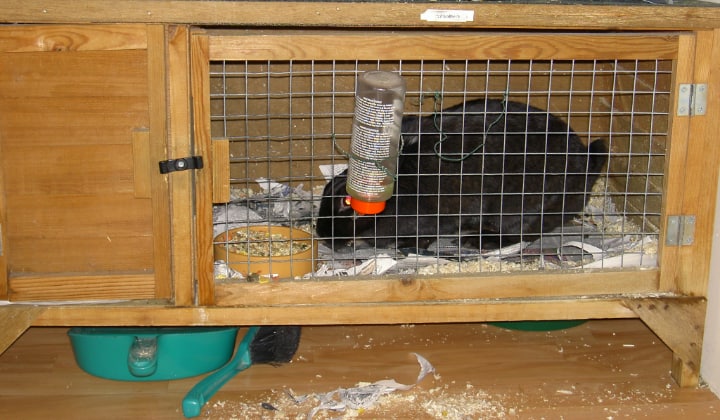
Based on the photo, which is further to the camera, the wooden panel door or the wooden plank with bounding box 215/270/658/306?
the wooden plank with bounding box 215/270/658/306

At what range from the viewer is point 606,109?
2857 mm

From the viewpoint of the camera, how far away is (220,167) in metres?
1.96

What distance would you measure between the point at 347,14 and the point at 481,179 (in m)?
0.69

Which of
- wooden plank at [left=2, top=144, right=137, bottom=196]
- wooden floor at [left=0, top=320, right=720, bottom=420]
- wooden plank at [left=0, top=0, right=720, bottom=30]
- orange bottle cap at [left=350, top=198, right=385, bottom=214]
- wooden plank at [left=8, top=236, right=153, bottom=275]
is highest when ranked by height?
wooden plank at [left=0, top=0, right=720, bottom=30]

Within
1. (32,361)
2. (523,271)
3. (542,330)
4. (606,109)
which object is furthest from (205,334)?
(606,109)

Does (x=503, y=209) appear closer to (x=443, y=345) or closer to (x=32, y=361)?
(x=443, y=345)

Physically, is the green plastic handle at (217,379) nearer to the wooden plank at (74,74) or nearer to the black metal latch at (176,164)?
the black metal latch at (176,164)

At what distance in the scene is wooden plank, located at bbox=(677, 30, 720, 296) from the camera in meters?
1.98

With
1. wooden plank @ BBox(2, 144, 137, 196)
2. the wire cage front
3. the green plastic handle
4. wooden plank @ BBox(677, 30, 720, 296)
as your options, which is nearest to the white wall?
wooden plank @ BBox(677, 30, 720, 296)

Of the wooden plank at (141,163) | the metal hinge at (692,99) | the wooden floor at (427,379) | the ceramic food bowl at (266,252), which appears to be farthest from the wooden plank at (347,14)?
the wooden floor at (427,379)

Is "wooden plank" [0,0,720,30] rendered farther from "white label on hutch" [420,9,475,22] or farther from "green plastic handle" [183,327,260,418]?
"green plastic handle" [183,327,260,418]

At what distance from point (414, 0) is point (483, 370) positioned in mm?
955

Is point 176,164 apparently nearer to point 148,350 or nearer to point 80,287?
point 80,287

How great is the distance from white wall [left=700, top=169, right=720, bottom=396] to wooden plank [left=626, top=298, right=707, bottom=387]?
0.13 ft
